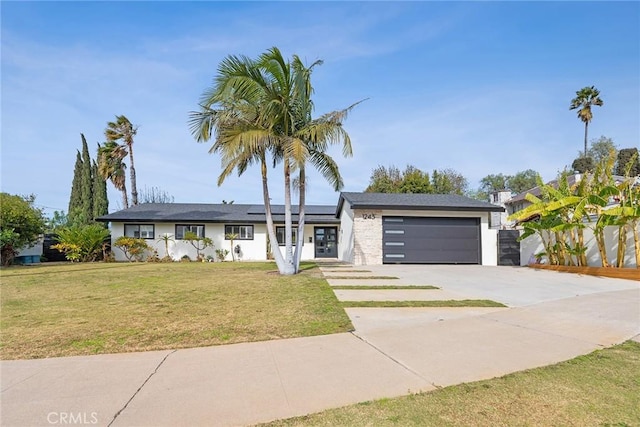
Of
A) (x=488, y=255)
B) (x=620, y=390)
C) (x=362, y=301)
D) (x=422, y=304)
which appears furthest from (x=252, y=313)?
(x=488, y=255)

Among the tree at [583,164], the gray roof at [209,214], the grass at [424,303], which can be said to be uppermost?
the tree at [583,164]

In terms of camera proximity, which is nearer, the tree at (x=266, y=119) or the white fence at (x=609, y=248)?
the tree at (x=266, y=119)

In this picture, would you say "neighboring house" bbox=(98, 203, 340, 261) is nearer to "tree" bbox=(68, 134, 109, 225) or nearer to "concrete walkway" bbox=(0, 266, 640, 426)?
"tree" bbox=(68, 134, 109, 225)

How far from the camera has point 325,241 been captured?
2362 centimetres

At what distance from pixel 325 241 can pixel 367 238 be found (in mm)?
5968

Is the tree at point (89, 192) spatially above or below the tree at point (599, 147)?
below

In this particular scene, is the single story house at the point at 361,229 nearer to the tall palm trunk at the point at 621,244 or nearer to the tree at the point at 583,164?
the tall palm trunk at the point at 621,244

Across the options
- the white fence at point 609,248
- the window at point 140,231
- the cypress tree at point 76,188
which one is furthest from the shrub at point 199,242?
the white fence at point 609,248

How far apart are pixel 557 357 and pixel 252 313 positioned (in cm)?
453

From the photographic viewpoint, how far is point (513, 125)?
63.1ft

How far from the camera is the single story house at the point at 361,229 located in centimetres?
1812

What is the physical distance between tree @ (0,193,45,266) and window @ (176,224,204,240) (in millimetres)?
6678

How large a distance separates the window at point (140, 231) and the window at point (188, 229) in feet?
4.79

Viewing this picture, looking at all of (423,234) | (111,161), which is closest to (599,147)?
(423,234)
